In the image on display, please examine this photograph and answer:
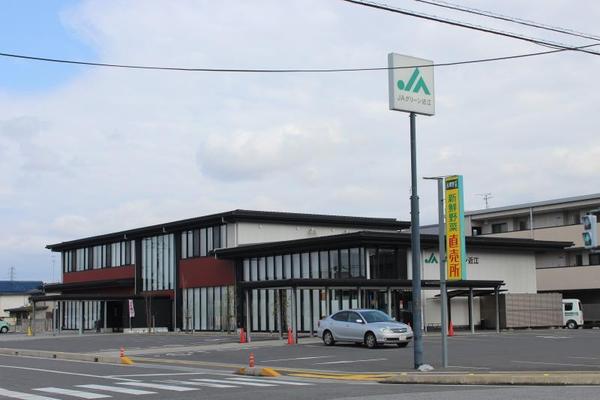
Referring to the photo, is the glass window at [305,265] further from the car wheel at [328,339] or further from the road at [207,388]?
the road at [207,388]

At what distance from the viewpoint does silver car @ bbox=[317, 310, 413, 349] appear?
31.1 metres

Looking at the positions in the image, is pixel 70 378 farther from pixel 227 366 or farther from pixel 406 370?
pixel 406 370

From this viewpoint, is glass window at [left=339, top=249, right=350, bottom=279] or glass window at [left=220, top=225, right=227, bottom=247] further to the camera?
glass window at [left=220, top=225, right=227, bottom=247]

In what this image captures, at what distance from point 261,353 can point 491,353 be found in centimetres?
852

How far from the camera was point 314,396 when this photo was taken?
1498 cm

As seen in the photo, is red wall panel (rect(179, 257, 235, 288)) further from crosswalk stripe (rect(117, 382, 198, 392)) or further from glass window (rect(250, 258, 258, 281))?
crosswalk stripe (rect(117, 382, 198, 392))

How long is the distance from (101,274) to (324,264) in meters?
28.7

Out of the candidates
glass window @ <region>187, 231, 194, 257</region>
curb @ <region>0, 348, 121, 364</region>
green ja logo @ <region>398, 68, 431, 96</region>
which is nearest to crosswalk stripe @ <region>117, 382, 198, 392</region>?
curb @ <region>0, 348, 121, 364</region>

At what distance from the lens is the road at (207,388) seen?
14707mm

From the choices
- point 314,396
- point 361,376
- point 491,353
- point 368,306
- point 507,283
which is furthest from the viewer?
point 507,283

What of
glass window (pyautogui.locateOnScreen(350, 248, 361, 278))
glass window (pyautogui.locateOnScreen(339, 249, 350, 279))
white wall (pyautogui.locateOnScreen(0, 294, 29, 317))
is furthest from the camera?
white wall (pyautogui.locateOnScreen(0, 294, 29, 317))

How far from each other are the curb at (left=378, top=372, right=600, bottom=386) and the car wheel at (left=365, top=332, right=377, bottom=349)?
1249 centimetres

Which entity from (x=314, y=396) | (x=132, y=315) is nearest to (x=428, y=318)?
(x=132, y=315)

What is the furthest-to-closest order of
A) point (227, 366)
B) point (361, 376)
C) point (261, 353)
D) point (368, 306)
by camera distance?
point (368, 306), point (261, 353), point (227, 366), point (361, 376)
